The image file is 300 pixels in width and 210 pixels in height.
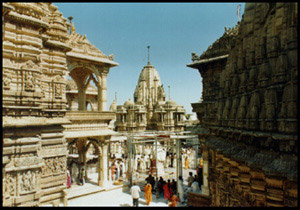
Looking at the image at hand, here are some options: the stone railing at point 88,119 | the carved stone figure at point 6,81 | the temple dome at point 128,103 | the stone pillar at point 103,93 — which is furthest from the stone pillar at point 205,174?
the temple dome at point 128,103

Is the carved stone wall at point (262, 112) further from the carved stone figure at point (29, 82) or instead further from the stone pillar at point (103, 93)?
the stone pillar at point (103, 93)

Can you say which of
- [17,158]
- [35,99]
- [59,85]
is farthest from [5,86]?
[59,85]

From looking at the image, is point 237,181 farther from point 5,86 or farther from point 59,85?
point 59,85

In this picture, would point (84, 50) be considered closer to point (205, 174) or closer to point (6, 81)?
point (6, 81)

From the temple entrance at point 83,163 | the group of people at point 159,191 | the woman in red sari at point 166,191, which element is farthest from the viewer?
the temple entrance at point 83,163

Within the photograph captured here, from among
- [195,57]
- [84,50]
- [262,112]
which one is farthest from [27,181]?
[195,57]

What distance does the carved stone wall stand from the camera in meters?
4.03

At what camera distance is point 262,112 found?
4.55 meters

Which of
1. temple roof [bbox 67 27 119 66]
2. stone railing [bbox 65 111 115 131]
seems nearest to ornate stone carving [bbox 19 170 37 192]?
stone railing [bbox 65 111 115 131]

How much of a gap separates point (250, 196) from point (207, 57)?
908 centimetres

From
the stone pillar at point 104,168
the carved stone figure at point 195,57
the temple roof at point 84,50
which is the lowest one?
the stone pillar at point 104,168

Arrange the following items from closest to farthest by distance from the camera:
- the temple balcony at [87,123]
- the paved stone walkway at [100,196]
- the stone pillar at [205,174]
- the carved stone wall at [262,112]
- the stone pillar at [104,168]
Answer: the carved stone wall at [262,112], the stone pillar at [205,174], the paved stone walkway at [100,196], the temple balcony at [87,123], the stone pillar at [104,168]

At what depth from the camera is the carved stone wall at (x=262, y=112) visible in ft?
13.2

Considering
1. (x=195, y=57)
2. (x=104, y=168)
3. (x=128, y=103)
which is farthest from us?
(x=128, y=103)
